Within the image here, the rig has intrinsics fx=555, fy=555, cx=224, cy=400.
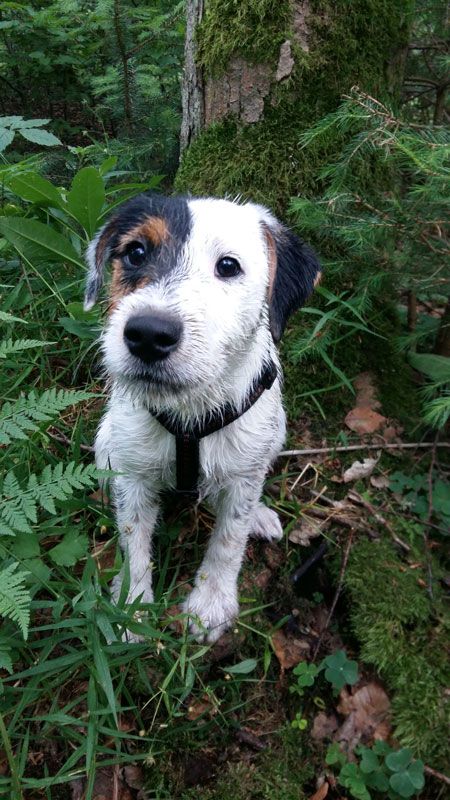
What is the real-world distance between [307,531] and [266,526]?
26 cm

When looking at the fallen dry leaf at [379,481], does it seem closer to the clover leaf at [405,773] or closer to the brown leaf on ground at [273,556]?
the brown leaf on ground at [273,556]

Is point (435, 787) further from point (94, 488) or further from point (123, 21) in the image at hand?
point (123, 21)

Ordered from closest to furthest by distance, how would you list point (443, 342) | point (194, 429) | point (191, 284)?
point (191, 284), point (194, 429), point (443, 342)

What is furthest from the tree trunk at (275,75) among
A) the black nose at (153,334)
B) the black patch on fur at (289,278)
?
the black nose at (153,334)

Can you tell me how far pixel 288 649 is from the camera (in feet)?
9.04

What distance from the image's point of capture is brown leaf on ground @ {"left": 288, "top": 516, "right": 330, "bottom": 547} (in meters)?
3.09

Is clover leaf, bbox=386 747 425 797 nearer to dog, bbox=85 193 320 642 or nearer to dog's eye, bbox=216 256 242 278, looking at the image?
dog, bbox=85 193 320 642

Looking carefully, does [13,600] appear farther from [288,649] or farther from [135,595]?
[288,649]

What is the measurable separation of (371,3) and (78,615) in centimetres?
372

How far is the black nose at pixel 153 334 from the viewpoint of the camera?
1.82 m

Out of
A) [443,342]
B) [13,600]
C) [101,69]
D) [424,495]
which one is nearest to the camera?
[13,600]

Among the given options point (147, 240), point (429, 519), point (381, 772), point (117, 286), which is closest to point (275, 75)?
point (147, 240)

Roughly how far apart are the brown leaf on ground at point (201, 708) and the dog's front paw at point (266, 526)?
87 centimetres

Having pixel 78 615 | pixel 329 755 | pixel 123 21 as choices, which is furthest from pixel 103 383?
pixel 123 21
